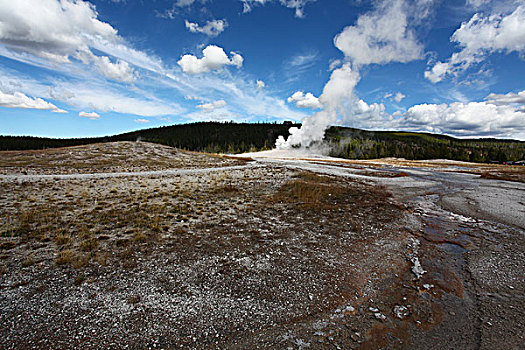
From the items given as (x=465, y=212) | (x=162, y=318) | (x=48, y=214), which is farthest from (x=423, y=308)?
(x=48, y=214)

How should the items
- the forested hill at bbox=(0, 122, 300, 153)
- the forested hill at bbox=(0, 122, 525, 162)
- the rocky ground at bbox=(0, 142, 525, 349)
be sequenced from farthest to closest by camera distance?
the forested hill at bbox=(0, 122, 300, 153)
the forested hill at bbox=(0, 122, 525, 162)
the rocky ground at bbox=(0, 142, 525, 349)

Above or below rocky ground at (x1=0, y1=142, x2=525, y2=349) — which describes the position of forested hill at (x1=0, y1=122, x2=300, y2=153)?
above

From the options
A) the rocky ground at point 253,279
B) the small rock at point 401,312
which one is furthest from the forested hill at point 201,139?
the small rock at point 401,312

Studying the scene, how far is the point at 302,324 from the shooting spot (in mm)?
4992

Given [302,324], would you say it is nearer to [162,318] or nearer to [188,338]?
[188,338]

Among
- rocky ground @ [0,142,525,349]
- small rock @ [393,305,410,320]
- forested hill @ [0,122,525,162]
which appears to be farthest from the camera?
forested hill @ [0,122,525,162]

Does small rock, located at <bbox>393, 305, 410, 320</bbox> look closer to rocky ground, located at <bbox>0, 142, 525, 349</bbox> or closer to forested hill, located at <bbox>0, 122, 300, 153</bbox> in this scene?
rocky ground, located at <bbox>0, 142, 525, 349</bbox>

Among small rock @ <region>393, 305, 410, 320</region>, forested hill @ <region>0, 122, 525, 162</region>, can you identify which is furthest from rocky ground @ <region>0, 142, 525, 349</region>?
forested hill @ <region>0, 122, 525, 162</region>

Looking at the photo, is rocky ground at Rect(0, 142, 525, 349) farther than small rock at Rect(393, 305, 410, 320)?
No

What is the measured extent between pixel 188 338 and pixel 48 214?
455 inches

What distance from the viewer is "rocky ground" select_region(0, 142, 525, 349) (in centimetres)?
467

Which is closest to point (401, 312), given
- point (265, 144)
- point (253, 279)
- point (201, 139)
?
point (253, 279)

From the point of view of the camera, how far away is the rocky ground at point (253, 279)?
15.3 feet

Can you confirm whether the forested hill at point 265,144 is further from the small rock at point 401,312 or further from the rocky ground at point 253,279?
the small rock at point 401,312
